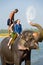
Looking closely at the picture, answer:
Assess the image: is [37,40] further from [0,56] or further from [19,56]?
[0,56]

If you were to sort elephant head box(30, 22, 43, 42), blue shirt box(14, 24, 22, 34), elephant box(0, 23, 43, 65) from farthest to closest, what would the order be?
blue shirt box(14, 24, 22, 34)
elephant box(0, 23, 43, 65)
elephant head box(30, 22, 43, 42)

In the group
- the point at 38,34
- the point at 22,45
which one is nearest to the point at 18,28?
the point at 22,45

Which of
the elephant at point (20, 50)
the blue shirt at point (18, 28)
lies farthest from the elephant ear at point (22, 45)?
the blue shirt at point (18, 28)

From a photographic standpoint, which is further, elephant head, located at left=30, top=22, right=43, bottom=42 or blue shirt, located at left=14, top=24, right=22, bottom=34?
blue shirt, located at left=14, top=24, right=22, bottom=34

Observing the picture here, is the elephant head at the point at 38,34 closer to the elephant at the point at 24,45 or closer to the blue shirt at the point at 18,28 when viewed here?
the elephant at the point at 24,45

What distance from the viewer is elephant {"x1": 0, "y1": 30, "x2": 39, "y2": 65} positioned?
4.10 metres

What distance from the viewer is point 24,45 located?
414cm

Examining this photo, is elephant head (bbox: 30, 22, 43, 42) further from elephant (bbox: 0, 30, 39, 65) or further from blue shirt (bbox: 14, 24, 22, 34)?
blue shirt (bbox: 14, 24, 22, 34)

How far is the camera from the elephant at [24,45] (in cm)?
403

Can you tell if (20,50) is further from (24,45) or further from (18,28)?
(18,28)

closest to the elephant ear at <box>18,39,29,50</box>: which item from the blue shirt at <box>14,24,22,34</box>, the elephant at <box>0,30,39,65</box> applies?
the elephant at <box>0,30,39,65</box>

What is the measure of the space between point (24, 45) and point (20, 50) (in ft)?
0.31

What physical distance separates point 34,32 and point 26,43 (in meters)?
0.16

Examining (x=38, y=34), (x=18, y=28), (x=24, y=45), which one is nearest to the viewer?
(x=38, y=34)
